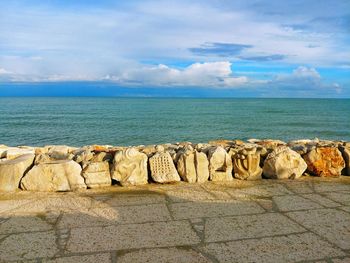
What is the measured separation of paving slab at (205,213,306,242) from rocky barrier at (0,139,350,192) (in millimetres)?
1748

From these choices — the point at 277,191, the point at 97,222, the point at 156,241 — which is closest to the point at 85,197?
the point at 97,222

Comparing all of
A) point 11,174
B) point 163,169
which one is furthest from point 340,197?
point 11,174

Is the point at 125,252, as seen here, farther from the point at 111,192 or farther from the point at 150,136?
the point at 150,136

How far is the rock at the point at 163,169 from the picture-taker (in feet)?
20.0

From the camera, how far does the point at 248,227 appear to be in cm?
429

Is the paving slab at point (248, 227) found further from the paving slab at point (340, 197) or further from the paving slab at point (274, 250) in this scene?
the paving slab at point (340, 197)

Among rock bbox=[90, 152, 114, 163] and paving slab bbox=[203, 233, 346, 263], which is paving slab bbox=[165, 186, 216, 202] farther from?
paving slab bbox=[203, 233, 346, 263]

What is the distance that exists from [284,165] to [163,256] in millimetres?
3695

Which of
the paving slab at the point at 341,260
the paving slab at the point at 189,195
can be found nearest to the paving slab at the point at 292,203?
the paving slab at the point at 189,195

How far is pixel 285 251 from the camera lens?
3664mm

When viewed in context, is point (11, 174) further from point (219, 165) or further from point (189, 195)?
point (219, 165)

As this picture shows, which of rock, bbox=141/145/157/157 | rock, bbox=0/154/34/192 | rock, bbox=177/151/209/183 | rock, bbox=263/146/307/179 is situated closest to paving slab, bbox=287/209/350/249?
rock, bbox=263/146/307/179

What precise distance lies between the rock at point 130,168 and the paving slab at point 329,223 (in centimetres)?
253

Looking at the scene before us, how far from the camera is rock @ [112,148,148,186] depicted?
598 cm
